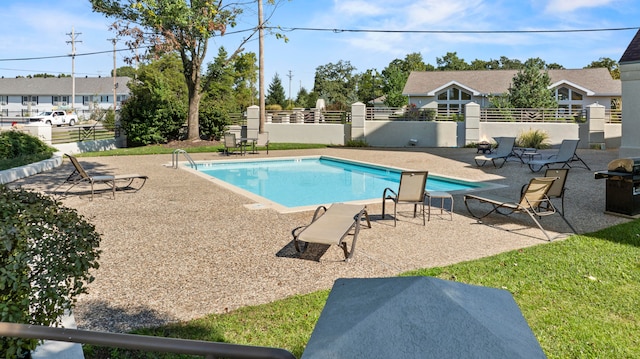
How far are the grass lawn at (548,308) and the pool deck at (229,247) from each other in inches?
13.3

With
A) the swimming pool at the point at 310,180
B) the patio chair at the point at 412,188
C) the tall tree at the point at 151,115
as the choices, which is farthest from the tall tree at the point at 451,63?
the patio chair at the point at 412,188

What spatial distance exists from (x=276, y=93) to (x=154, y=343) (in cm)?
5980

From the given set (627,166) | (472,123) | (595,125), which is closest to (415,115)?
(472,123)

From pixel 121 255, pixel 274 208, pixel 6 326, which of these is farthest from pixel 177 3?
pixel 6 326

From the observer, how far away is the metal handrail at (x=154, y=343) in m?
1.48

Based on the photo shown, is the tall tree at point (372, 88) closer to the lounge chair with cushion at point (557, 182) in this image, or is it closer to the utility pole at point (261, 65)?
the utility pole at point (261, 65)

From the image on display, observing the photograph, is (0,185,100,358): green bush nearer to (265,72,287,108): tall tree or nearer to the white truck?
the white truck

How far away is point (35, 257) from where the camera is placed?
9.96ft

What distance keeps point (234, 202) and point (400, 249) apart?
4622mm

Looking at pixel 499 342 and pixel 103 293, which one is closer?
pixel 499 342

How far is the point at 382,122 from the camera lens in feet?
86.6

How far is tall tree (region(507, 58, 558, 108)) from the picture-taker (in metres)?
32.4

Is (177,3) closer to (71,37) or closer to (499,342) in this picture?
(499,342)

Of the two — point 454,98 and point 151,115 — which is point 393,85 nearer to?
point 454,98
